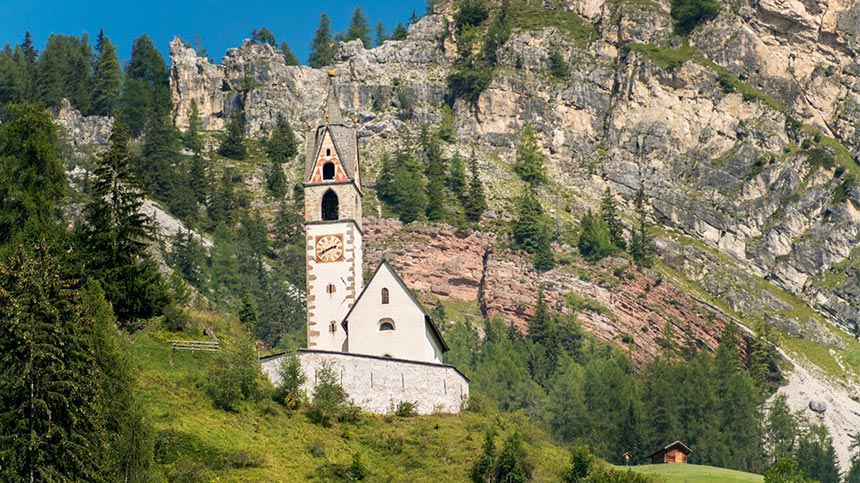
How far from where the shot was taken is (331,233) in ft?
256

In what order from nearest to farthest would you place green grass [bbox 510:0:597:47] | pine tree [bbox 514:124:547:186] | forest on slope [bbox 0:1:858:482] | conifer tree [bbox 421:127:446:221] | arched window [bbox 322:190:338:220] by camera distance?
forest on slope [bbox 0:1:858:482] < arched window [bbox 322:190:338:220] < conifer tree [bbox 421:127:446:221] < pine tree [bbox 514:124:547:186] < green grass [bbox 510:0:597:47]

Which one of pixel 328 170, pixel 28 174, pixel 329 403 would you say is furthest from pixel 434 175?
pixel 329 403

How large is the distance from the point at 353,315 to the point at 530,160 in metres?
83.5

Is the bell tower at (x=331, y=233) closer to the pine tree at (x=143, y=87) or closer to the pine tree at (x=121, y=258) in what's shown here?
the pine tree at (x=121, y=258)

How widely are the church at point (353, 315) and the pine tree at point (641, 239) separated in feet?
194

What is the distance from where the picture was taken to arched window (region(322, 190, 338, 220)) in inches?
3127

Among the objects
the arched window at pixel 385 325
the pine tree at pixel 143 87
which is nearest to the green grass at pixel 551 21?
the pine tree at pixel 143 87

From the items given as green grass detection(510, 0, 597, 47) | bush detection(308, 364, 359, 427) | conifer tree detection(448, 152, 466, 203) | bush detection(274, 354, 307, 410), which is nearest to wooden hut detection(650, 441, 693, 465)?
bush detection(308, 364, 359, 427)

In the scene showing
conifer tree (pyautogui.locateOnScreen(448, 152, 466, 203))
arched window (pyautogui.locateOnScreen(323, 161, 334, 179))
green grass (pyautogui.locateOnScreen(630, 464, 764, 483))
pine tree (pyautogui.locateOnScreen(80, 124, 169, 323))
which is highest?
conifer tree (pyautogui.locateOnScreen(448, 152, 466, 203))

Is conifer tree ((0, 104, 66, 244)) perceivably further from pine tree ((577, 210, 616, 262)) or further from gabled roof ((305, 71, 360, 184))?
pine tree ((577, 210, 616, 262))

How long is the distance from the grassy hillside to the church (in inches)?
71.9

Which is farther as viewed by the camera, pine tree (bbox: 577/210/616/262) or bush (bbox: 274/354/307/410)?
pine tree (bbox: 577/210/616/262)

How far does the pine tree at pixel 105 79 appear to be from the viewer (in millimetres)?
164375

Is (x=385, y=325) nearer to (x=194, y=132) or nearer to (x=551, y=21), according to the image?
(x=194, y=132)
